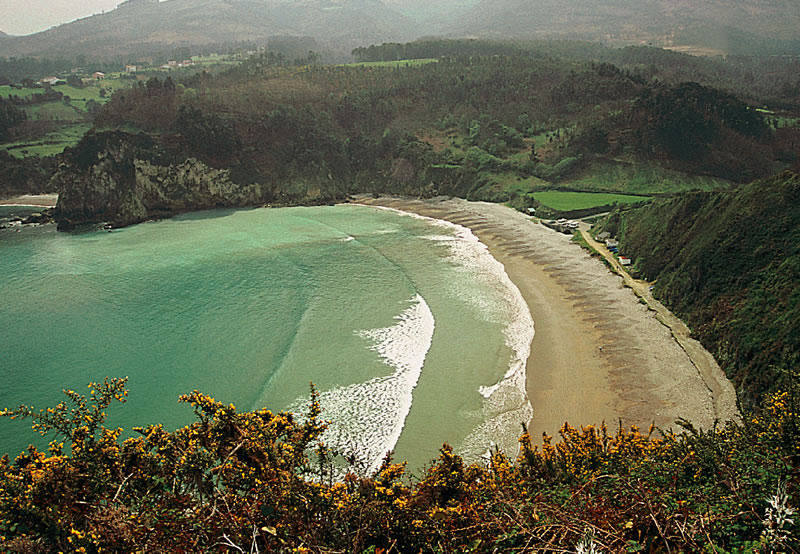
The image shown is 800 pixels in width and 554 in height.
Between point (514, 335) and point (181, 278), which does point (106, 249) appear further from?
point (514, 335)

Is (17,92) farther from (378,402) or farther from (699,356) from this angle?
(699,356)

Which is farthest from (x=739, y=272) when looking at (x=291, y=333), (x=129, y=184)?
(x=129, y=184)

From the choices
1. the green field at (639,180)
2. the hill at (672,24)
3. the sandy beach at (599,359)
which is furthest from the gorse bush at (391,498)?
the hill at (672,24)

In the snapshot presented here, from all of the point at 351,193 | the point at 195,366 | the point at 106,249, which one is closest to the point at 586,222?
the point at 351,193

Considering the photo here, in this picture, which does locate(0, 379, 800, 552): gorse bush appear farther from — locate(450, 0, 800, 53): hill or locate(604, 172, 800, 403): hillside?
locate(450, 0, 800, 53): hill

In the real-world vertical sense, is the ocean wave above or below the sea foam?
above

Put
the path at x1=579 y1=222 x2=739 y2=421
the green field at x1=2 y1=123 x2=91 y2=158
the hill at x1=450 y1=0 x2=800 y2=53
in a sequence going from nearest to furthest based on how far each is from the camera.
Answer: the path at x1=579 y1=222 x2=739 y2=421 → the green field at x1=2 y1=123 x2=91 y2=158 → the hill at x1=450 y1=0 x2=800 y2=53

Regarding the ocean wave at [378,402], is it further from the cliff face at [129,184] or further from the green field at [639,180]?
the cliff face at [129,184]

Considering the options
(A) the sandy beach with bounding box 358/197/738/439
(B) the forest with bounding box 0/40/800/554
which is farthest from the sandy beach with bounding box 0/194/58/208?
(A) the sandy beach with bounding box 358/197/738/439
